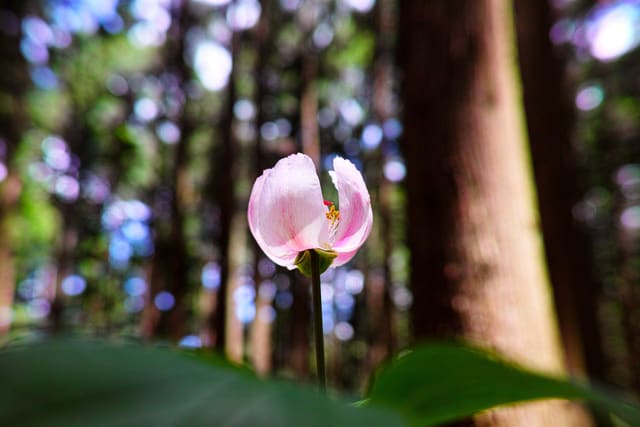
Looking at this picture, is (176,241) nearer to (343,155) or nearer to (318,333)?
(343,155)

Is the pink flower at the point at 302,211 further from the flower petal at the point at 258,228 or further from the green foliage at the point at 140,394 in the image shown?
the green foliage at the point at 140,394

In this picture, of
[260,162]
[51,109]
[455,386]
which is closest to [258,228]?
[455,386]

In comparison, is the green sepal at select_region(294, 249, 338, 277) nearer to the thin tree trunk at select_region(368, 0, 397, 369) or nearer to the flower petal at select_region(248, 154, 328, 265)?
the flower petal at select_region(248, 154, 328, 265)

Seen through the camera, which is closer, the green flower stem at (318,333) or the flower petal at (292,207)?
the green flower stem at (318,333)

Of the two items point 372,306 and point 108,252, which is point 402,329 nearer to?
point 372,306

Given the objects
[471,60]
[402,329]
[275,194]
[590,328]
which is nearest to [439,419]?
[275,194]

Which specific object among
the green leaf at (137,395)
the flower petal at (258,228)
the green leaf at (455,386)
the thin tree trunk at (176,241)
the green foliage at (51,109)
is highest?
the green foliage at (51,109)

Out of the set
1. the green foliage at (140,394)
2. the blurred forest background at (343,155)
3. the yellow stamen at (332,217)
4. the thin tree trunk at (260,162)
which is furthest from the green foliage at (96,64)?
the green foliage at (140,394)
